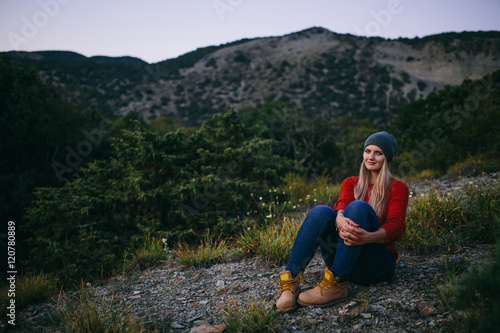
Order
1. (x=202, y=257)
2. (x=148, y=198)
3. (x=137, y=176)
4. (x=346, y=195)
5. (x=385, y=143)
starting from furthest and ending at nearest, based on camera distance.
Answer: (x=137, y=176), (x=148, y=198), (x=202, y=257), (x=346, y=195), (x=385, y=143)

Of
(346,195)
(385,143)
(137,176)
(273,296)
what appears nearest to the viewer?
(385,143)

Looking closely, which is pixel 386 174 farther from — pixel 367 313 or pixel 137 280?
pixel 137 280

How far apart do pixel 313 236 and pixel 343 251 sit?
259 mm

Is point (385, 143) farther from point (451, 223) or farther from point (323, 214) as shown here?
point (451, 223)

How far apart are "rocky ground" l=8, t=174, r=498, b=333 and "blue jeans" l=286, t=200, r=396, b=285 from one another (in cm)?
21

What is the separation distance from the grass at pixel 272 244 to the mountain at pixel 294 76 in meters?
28.2

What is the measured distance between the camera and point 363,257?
2.30m

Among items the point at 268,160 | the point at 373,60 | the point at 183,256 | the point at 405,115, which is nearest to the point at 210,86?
the point at 373,60

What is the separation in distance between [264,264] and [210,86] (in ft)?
129

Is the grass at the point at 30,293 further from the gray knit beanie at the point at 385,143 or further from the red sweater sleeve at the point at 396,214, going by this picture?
the gray knit beanie at the point at 385,143

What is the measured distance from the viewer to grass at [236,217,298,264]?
3.45 m

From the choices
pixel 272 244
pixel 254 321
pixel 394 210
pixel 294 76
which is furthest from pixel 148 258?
pixel 294 76

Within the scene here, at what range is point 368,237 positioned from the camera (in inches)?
81.2

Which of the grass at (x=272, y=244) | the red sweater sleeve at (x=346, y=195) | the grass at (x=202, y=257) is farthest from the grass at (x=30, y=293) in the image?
the red sweater sleeve at (x=346, y=195)
